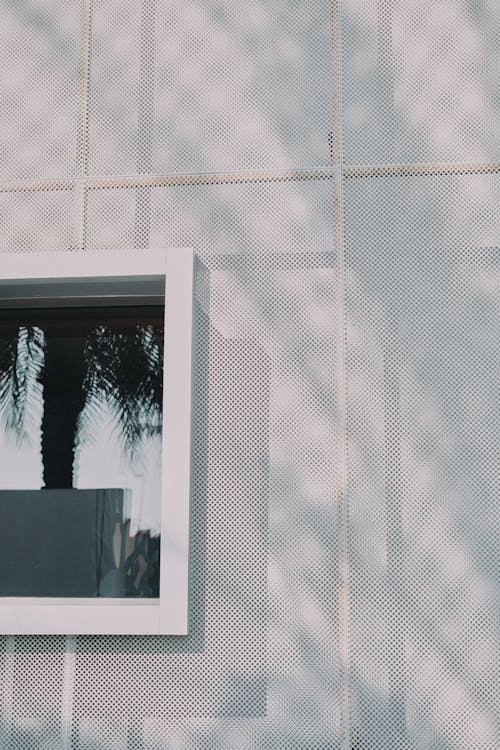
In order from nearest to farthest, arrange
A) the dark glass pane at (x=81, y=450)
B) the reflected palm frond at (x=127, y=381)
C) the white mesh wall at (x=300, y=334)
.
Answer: the white mesh wall at (x=300, y=334), the dark glass pane at (x=81, y=450), the reflected palm frond at (x=127, y=381)

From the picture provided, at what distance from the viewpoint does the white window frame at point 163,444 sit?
3.36 meters

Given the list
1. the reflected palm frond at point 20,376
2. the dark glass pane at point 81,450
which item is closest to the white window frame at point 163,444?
the dark glass pane at point 81,450

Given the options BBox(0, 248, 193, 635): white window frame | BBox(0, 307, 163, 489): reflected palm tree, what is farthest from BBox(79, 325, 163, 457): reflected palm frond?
BBox(0, 248, 193, 635): white window frame

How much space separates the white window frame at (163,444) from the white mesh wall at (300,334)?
0.28 ft

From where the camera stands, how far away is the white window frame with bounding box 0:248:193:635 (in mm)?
3361

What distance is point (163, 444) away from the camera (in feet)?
11.4

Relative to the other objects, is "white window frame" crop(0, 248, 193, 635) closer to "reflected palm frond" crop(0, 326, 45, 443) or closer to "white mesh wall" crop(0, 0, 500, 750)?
"white mesh wall" crop(0, 0, 500, 750)

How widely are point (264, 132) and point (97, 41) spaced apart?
75cm

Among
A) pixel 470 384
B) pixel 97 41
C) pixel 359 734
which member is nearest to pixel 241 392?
pixel 470 384

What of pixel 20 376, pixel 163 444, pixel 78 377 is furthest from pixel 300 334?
pixel 20 376

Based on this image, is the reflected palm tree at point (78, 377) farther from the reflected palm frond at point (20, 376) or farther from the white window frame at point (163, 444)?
the white window frame at point (163, 444)

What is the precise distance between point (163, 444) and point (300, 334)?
61cm

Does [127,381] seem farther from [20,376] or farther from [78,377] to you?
[20,376]

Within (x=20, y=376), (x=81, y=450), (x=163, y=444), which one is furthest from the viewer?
(x=20, y=376)
